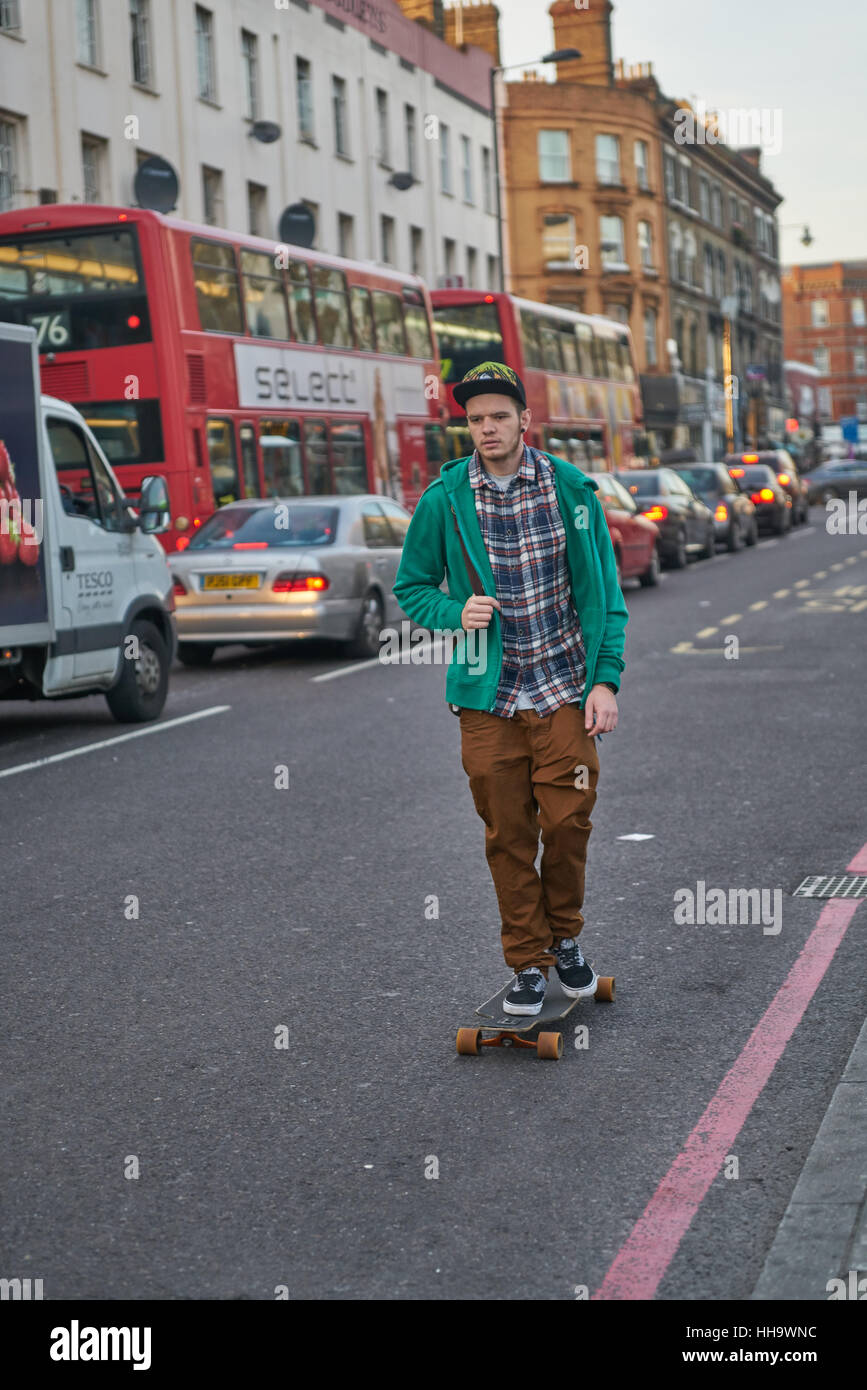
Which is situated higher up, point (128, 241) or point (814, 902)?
point (128, 241)

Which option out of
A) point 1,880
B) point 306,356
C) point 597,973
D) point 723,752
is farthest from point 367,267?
point 597,973

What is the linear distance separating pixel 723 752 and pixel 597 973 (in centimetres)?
478

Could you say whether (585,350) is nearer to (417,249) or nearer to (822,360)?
(417,249)

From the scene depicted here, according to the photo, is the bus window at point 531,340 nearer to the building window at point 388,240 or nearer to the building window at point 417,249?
the building window at point 388,240

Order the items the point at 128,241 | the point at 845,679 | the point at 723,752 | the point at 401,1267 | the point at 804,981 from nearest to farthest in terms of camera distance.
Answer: the point at 401,1267 → the point at 804,981 → the point at 723,752 → the point at 845,679 → the point at 128,241

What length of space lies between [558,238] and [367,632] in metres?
47.6

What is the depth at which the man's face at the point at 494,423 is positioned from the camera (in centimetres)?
488

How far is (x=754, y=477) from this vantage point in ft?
124

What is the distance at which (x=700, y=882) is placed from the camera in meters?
7.15

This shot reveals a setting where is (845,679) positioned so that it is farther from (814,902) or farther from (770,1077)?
(770,1077)

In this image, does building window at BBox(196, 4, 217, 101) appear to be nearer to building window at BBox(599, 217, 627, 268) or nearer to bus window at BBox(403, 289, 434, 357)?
bus window at BBox(403, 289, 434, 357)

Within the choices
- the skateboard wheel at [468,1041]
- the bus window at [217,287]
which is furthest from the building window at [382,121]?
the skateboard wheel at [468,1041]

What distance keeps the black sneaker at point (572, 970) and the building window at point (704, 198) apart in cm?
7222

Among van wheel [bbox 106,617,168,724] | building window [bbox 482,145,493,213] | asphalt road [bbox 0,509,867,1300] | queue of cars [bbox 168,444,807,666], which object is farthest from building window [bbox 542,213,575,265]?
asphalt road [bbox 0,509,867,1300]
